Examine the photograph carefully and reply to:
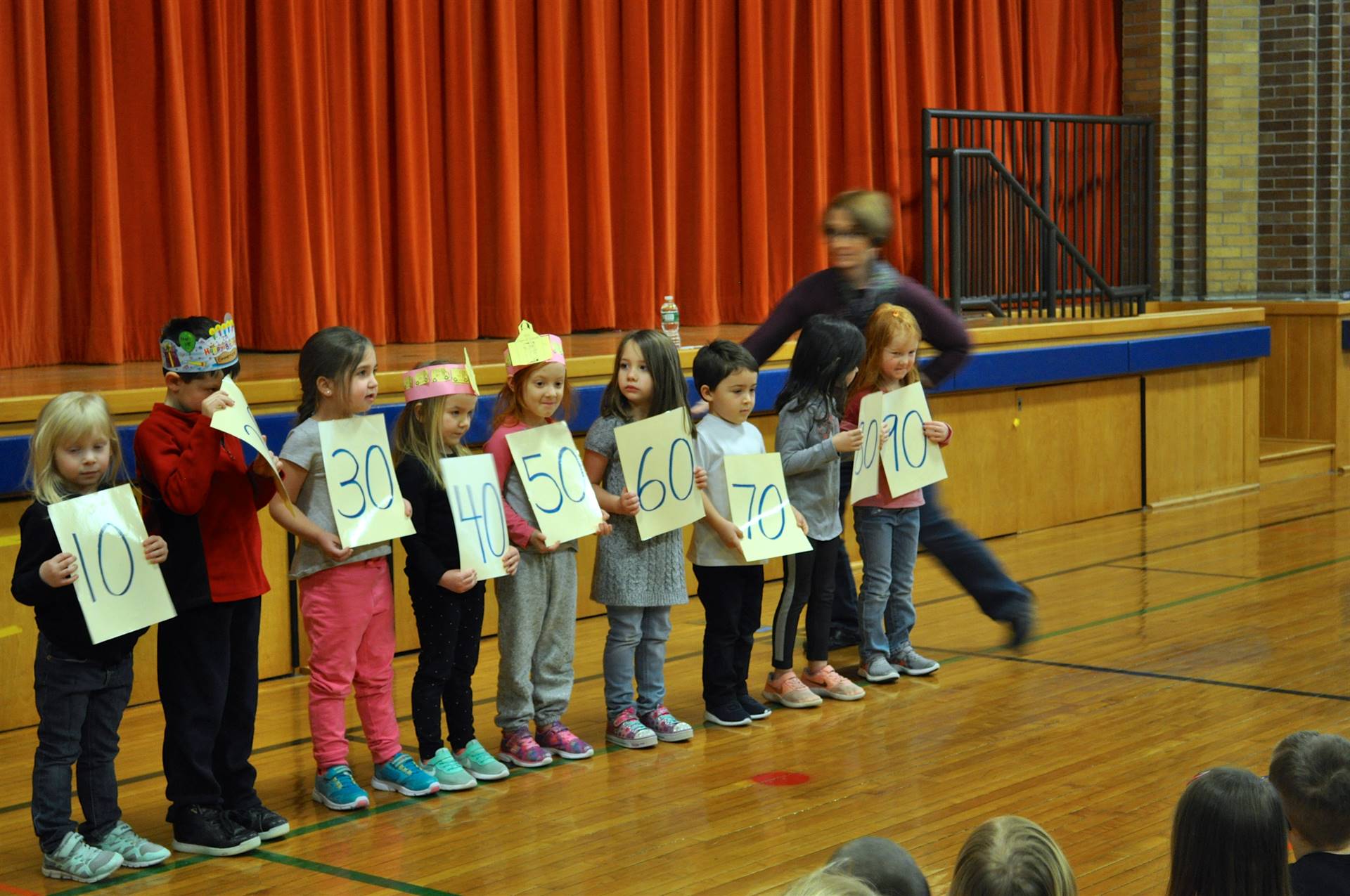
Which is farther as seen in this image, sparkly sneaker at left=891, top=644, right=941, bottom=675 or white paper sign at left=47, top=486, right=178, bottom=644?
sparkly sneaker at left=891, top=644, right=941, bottom=675

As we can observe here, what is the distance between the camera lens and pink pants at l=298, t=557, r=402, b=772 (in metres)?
3.78

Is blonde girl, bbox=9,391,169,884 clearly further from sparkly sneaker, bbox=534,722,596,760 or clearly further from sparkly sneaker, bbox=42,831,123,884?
sparkly sneaker, bbox=534,722,596,760

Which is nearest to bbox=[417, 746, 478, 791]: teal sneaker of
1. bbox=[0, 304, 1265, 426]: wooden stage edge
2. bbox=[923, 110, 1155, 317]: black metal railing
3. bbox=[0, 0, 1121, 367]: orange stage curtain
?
bbox=[0, 304, 1265, 426]: wooden stage edge

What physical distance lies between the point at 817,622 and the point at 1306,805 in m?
2.49

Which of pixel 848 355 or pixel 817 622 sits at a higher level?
pixel 848 355

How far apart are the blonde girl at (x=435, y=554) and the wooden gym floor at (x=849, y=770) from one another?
20 cm

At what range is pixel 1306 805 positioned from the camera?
2316mm

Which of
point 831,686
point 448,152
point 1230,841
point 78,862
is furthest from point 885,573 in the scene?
point 448,152

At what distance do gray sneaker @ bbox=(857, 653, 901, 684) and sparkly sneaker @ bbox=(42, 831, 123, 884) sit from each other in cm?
236

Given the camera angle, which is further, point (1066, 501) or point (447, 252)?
point (1066, 501)

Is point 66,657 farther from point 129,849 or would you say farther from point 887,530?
point 887,530

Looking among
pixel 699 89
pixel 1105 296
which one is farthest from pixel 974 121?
pixel 699 89

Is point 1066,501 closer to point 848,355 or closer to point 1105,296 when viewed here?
point 1105,296

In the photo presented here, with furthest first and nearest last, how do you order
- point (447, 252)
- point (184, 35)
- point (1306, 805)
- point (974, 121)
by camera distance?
point (974, 121), point (447, 252), point (184, 35), point (1306, 805)
